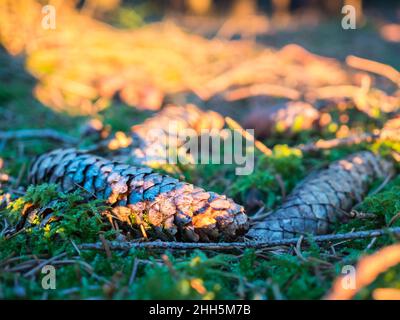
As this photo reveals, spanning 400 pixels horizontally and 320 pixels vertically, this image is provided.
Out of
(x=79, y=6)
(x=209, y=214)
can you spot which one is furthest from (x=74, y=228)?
(x=79, y=6)

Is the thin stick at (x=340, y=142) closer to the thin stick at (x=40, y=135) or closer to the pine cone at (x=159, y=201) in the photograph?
the pine cone at (x=159, y=201)

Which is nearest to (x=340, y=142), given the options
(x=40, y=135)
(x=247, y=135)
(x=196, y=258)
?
(x=247, y=135)

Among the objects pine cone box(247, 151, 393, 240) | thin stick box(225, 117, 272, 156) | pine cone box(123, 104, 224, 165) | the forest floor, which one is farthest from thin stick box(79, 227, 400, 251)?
thin stick box(225, 117, 272, 156)

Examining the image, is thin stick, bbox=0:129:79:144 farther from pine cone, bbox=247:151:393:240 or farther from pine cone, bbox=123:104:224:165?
pine cone, bbox=247:151:393:240

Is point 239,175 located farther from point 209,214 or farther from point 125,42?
point 125,42

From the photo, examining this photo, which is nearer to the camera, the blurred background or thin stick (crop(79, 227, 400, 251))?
thin stick (crop(79, 227, 400, 251))

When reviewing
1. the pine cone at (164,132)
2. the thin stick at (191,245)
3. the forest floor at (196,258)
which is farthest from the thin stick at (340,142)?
the thin stick at (191,245)
